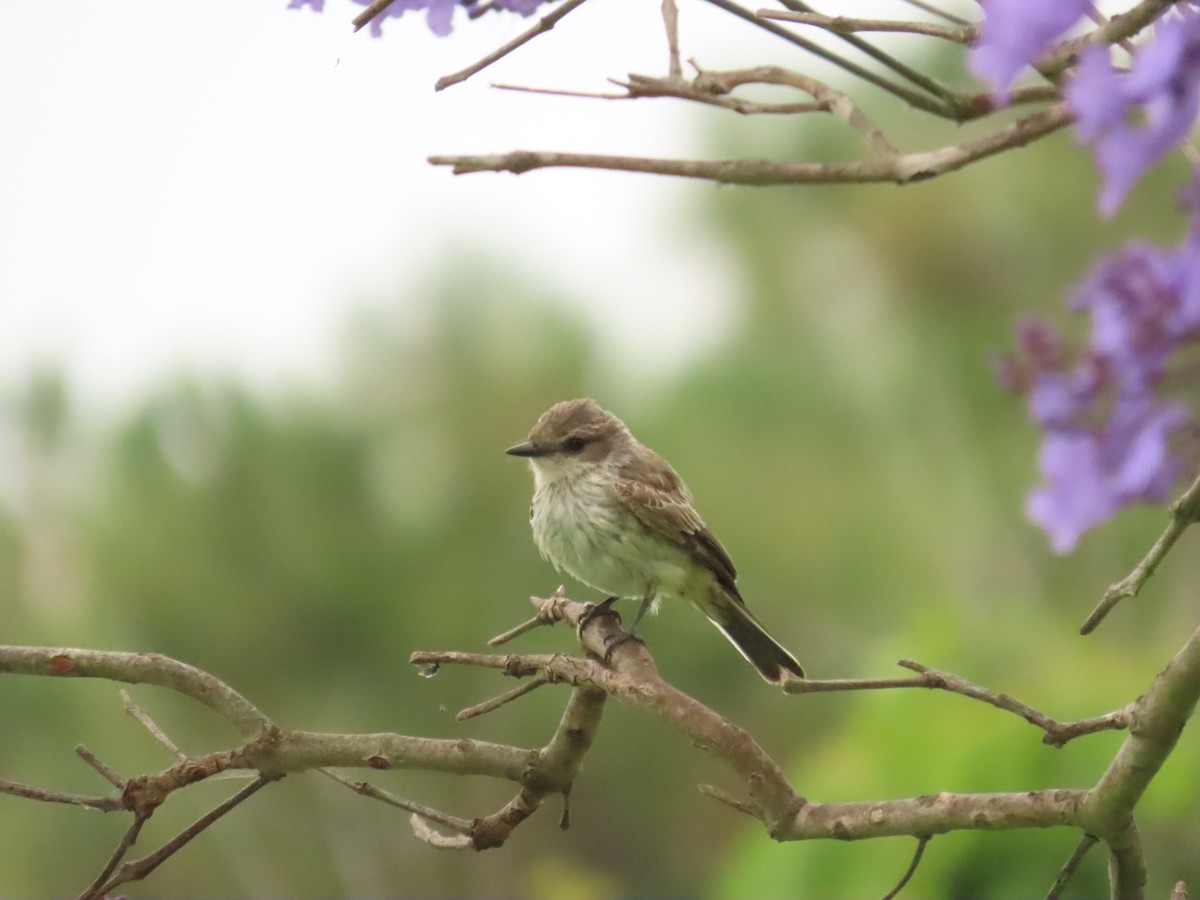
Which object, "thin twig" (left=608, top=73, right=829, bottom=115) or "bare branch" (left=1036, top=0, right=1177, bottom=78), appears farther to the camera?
"thin twig" (left=608, top=73, right=829, bottom=115)

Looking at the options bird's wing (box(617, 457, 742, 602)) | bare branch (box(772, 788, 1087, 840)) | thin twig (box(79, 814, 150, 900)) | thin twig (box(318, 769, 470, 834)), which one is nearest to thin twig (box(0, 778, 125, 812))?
thin twig (box(79, 814, 150, 900))

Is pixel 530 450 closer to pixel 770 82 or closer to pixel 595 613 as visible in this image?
pixel 595 613

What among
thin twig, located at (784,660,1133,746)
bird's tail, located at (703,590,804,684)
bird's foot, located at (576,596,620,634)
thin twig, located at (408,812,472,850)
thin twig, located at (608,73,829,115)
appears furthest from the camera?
bird's tail, located at (703,590,804,684)

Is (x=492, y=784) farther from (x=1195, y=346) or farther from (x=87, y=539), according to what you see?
(x=1195, y=346)

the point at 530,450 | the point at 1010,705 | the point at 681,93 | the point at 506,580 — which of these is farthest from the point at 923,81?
the point at 506,580

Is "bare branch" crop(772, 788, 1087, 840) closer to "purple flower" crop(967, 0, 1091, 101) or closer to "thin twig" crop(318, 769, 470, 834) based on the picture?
"thin twig" crop(318, 769, 470, 834)

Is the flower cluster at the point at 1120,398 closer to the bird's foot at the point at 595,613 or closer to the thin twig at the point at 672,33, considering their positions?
the thin twig at the point at 672,33
